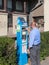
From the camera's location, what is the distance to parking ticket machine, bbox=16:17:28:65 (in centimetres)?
1145

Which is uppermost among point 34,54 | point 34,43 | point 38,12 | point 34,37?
point 38,12

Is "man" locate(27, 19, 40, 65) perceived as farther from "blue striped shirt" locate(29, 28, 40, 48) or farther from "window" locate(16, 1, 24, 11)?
"window" locate(16, 1, 24, 11)

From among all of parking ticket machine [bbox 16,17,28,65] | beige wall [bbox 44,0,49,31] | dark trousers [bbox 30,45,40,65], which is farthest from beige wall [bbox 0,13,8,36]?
dark trousers [bbox 30,45,40,65]

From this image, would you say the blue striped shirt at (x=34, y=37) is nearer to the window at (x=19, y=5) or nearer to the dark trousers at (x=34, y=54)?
the dark trousers at (x=34, y=54)

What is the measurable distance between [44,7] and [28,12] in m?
3.44

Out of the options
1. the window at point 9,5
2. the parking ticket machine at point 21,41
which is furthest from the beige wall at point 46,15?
the parking ticket machine at point 21,41

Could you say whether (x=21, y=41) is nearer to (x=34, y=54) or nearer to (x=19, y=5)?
(x=34, y=54)

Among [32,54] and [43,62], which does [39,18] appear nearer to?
[43,62]

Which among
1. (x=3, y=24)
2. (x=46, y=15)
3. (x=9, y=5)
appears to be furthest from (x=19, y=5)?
(x=3, y=24)

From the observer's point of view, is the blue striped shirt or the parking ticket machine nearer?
the blue striped shirt

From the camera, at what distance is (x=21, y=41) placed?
11.4 meters

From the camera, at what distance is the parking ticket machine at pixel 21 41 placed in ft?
37.6

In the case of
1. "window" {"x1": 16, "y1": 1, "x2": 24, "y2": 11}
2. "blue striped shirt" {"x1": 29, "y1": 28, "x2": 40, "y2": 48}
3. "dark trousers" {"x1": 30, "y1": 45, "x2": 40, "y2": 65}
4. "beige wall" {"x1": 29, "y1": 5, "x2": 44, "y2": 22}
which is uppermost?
"window" {"x1": 16, "y1": 1, "x2": 24, "y2": 11}

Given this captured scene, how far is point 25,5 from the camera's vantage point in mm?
25906
